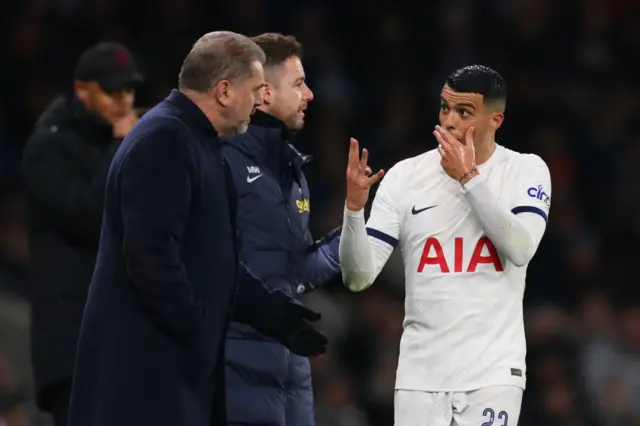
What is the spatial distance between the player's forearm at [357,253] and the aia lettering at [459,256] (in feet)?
0.58

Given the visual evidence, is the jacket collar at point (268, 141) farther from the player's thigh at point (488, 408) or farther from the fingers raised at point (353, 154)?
the player's thigh at point (488, 408)

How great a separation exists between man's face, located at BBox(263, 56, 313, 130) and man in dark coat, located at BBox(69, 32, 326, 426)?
1.15 meters

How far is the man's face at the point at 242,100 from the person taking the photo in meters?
4.37

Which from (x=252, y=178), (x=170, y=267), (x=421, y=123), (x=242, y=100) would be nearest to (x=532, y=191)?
(x=252, y=178)

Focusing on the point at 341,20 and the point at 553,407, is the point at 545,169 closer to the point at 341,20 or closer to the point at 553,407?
the point at 553,407

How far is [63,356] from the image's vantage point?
542cm

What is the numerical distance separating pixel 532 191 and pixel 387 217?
1.78 feet

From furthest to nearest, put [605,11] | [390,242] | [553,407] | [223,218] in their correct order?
[605,11] < [553,407] < [390,242] < [223,218]

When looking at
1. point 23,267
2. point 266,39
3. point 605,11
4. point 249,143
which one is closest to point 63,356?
point 249,143

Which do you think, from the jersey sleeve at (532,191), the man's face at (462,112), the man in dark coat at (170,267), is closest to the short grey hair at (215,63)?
the man in dark coat at (170,267)

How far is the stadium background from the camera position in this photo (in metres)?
8.34

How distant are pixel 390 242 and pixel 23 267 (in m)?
3.89

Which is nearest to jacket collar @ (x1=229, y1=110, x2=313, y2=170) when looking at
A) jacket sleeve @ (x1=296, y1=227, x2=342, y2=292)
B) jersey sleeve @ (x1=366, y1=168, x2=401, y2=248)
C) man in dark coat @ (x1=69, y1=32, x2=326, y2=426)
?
jacket sleeve @ (x1=296, y1=227, x2=342, y2=292)

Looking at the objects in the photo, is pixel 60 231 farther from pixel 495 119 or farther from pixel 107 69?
pixel 495 119
